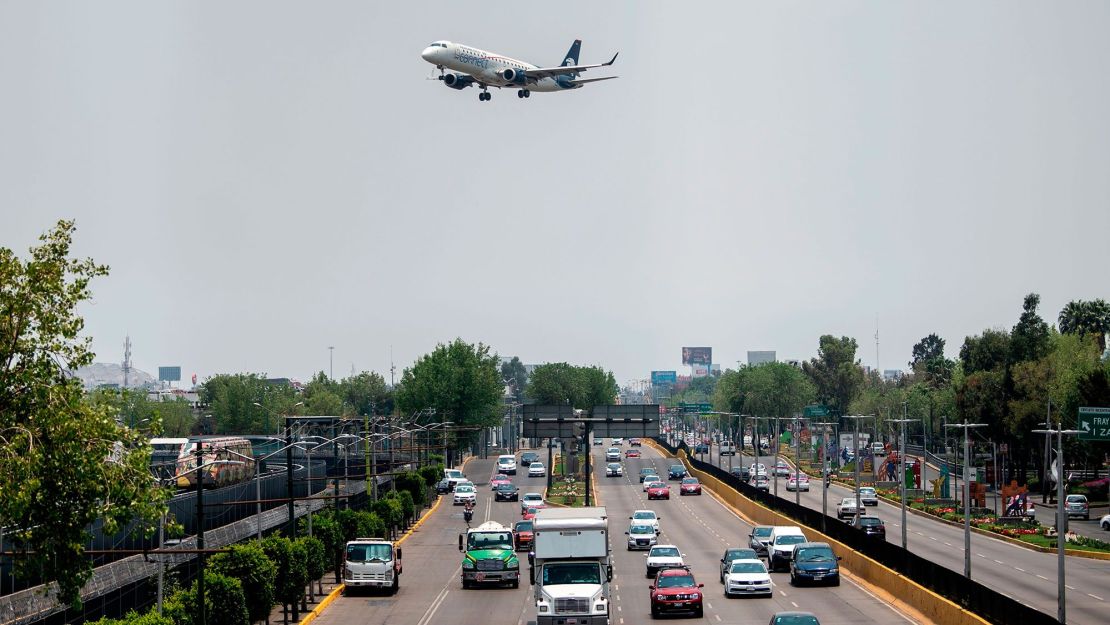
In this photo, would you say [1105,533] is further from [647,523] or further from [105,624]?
[105,624]

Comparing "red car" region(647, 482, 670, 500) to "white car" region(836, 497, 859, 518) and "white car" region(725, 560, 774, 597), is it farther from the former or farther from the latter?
"white car" region(725, 560, 774, 597)

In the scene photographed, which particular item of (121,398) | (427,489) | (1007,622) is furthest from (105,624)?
(427,489)

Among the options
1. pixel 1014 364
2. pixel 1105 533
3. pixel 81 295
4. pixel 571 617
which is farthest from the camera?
pixel 1014 364

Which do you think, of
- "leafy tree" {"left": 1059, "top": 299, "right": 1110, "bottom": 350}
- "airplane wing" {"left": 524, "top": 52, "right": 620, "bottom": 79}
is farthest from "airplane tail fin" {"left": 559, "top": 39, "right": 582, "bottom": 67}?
"leafy tree" {"left": 1059, "top": 299, "right": 1110, "bottom": 350}

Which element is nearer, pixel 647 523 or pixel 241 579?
pixel 241 579

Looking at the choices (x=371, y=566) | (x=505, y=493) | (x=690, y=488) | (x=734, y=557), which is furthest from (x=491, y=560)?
(x=690, y=488)

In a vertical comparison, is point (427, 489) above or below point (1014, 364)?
below

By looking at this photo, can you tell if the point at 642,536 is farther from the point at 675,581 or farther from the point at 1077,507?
the point at 1077,507
